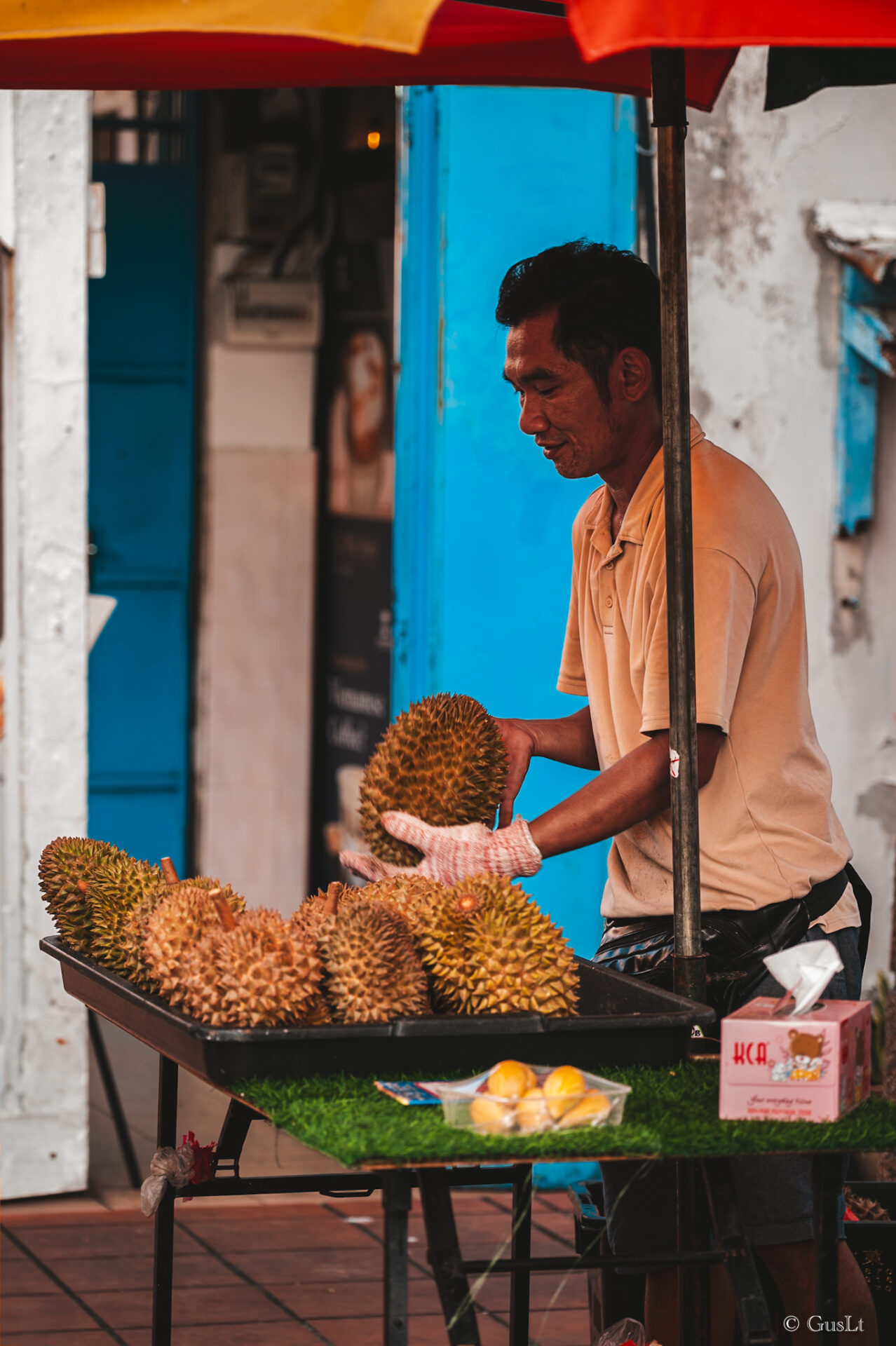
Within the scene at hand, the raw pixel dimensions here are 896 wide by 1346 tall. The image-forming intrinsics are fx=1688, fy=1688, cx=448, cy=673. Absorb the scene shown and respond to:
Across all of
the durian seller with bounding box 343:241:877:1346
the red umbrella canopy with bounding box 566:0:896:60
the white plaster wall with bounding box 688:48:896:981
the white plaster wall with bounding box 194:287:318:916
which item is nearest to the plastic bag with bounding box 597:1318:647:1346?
the durian seller with bounding box 343:241:877:1346

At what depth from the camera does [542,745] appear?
290 cm

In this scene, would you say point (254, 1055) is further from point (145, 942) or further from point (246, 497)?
point (246, 497)

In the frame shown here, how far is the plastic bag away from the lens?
98.4 inches

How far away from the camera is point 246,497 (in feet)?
20.2

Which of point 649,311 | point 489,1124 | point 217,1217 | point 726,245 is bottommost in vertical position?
point 217,1217

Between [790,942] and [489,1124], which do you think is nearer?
[489,1124]

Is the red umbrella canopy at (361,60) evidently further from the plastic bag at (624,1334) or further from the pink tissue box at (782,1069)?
the plastic bag at (624,1334)

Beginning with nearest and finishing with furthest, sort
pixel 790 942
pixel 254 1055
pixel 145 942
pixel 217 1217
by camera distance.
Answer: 1. pixel 254 1055
2. pixel 145 942
3. pixel 790 942
4. pixel 217 1217

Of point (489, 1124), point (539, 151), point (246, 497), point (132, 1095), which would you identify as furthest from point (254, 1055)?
point (246, 497)

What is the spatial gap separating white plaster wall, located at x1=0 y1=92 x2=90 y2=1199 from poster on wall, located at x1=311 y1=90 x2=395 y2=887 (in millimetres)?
1511

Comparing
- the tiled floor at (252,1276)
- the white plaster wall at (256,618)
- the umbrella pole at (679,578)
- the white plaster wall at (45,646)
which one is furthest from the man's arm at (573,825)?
the white plaster wall at (256,618)

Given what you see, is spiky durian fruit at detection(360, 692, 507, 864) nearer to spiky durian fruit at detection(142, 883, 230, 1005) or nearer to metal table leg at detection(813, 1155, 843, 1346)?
spiky durian fruit at detection(142, 883, 230, 1005)

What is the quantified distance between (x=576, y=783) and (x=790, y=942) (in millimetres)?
1814

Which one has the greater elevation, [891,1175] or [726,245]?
[726,245]
